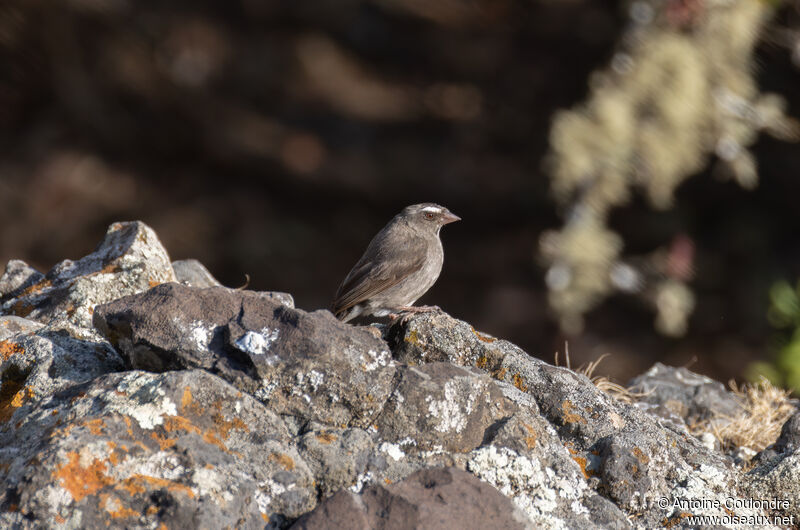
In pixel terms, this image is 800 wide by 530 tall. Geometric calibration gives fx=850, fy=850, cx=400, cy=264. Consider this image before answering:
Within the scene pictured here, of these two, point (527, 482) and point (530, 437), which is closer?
point (527, 482)

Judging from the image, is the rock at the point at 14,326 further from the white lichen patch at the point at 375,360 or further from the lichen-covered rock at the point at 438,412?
the lichen-covered rock at the point at 438,412

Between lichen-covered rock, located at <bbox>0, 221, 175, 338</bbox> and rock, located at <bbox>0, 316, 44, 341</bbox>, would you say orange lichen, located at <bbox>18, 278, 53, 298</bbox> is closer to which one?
lichen-covered rock, located at <bbox>0, 221, 175, 338</bbox>

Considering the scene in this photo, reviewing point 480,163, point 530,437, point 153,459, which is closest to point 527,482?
point 530,437

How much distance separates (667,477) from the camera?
365 centimetres

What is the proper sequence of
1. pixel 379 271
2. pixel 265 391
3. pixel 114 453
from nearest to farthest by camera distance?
pixel 114 453
pixel 265 391
pixel 379 271

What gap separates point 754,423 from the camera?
16.6 ft

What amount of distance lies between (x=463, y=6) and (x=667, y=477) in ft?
32.6

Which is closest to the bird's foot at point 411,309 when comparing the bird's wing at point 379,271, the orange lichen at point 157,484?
the bird's wing at point 379,271

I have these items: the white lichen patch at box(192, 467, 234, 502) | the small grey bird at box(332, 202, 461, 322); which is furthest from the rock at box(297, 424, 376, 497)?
the small grey bird at box(332, 202, 461, 322)

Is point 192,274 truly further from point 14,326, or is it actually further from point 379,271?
point 14,326

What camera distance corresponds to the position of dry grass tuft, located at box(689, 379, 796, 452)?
16.0 feet

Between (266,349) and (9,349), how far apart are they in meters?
1.20

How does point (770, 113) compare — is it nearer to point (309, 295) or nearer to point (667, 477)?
point (667, 477)

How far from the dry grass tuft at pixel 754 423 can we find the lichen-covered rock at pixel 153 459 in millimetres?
2962
